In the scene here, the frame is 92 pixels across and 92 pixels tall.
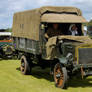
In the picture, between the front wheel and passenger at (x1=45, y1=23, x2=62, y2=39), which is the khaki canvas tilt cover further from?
the front wheel

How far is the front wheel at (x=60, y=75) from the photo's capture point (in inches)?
332

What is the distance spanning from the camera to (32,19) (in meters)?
10.7

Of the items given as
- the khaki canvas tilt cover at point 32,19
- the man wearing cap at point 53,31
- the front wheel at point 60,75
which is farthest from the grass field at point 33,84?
the man wearing cap at point 53,31

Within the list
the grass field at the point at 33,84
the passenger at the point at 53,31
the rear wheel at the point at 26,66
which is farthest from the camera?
the rear wheel at the point at 26,66

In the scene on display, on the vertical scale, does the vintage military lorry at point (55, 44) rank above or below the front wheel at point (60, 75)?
above

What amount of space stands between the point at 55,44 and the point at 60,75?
3.83ft

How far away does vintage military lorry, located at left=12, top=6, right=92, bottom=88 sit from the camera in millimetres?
8461

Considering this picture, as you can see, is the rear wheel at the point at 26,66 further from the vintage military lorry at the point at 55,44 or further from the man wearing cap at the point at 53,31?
the man wearing cap at the point at 53,31

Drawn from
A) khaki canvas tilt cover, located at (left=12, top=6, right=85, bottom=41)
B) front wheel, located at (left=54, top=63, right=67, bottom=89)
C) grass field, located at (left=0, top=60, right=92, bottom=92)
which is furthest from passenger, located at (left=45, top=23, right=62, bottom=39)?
grass field, located at (left=0, top=60, right=92, bottom=92)

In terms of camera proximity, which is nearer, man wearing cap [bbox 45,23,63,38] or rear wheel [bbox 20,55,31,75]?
man wearing cap [bbox 45,23,63,38]

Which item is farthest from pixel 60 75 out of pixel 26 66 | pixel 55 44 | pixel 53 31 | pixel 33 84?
pixel 26 66

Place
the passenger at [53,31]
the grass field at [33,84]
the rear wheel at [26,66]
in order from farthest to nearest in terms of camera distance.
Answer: the rear wheel at [26,66] → the passenger at [53,31] → the grass field at [33,84]

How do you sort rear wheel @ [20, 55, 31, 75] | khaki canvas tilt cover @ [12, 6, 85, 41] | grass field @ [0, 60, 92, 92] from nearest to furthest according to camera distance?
1. grass field @ [0, 60, 92, 92]
2. khaki canvas tilt cover @ [12, 6, 85, 41]
3. rear wheel @ [20, 55, 31, 75]

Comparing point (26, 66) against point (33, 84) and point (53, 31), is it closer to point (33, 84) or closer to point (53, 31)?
point (33, 84)
